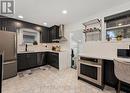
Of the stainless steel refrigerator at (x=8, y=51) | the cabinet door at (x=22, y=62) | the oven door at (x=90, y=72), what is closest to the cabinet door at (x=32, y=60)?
the cabinet door at (x=22, y=62)

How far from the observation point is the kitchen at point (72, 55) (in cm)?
→ 233

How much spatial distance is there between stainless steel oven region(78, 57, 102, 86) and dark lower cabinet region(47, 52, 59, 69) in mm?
1509

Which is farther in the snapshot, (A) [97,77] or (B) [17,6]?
(B) [17,6]

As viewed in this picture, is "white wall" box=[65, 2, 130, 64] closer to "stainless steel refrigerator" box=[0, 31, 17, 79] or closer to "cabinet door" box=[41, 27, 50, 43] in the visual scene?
"cabinet door" box=[41, 27, 50, 43]

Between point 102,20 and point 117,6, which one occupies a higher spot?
point 117,6

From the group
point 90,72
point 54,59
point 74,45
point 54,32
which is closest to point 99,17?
point 74,45

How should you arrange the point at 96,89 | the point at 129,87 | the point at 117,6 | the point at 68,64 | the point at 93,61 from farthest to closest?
the point at 68,64 → the point at 117,6 → the point at 93,61 → the point at 96,89 → the point at 129,87

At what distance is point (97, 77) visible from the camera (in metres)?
2.39

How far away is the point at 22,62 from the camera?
380 centimetres

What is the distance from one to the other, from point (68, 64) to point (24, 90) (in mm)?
2638

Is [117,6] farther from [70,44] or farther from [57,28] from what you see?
[57,28]

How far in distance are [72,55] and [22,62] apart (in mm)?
2330

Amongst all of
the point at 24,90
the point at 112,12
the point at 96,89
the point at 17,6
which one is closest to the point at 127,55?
the point at 96,89

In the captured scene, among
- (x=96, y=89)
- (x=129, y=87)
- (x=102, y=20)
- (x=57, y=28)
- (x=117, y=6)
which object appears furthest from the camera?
(x=57, y=28)
